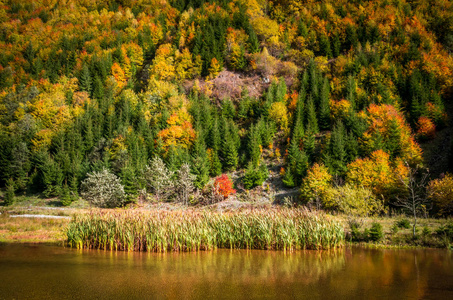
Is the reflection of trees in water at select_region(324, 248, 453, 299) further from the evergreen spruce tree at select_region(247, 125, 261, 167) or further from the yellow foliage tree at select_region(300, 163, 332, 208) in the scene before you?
the evergreen spruce tree at select_region(247, 125, 261, 167)

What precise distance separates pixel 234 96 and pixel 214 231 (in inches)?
3112

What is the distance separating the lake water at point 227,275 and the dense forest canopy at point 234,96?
1254 inches

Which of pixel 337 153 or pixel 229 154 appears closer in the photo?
pixel 337 153

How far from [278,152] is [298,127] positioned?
23.8 ft

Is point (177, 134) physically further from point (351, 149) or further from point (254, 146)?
point (351, 149)

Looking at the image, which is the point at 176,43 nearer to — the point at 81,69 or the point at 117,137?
the point at 81,69

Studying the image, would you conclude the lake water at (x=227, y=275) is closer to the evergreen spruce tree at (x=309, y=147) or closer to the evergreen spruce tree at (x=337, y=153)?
the evergreen spruce tree at (x=337, y=153)

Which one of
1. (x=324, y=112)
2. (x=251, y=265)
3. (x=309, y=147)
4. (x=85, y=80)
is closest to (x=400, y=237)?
(x=251, y=265)

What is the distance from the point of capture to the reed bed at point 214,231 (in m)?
24.8

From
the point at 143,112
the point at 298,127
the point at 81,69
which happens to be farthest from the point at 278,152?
the point at 81,69

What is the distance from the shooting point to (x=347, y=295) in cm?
1434

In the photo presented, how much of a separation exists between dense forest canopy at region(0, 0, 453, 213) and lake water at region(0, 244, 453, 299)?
3185 cm

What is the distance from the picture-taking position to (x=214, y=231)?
2548 centimetres

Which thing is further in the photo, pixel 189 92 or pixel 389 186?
pixel 189 92
